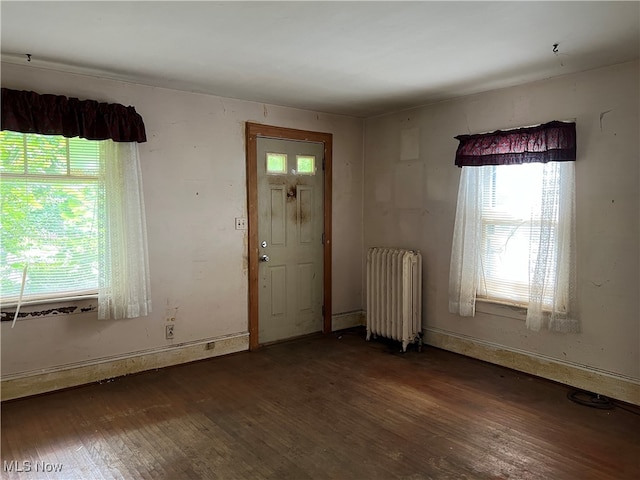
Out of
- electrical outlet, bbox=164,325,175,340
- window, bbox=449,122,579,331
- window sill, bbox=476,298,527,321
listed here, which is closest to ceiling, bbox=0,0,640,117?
window, bbox=449,122,579,331

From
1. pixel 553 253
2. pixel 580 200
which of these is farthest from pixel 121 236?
pixel 580 200

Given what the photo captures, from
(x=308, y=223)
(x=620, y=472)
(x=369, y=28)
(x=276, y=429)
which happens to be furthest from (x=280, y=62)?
(x=620, y=472)

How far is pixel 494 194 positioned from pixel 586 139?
2.62ft

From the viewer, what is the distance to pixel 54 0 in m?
2.24

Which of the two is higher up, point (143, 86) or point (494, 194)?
point (143, 86)

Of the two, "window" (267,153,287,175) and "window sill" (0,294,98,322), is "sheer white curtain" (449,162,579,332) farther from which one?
"window sill" (0,294,98,322)

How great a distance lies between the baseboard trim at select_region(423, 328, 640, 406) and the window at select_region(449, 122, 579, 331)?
1.07 feet

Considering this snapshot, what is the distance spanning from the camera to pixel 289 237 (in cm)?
482

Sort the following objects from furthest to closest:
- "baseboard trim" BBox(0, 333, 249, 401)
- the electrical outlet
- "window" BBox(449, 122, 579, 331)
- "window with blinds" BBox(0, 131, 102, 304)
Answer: the electrical outlet, "window" BBox(449, 122, 579, 331), "baseboard trim" BBox(0, 333, 249, 401), "window with blinds" BBox(0, 131, 102, 304)

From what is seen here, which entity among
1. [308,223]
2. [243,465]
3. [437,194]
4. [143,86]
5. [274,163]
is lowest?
[243,465]

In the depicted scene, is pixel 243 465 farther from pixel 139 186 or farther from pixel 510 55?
pixel 510 55

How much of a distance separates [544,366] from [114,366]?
3.49 metres

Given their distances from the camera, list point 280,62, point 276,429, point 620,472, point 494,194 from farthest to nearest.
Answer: point 494,194
point 280,62
point 276,429
point 620,472

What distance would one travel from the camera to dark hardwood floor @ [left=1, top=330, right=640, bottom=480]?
2516 mm
